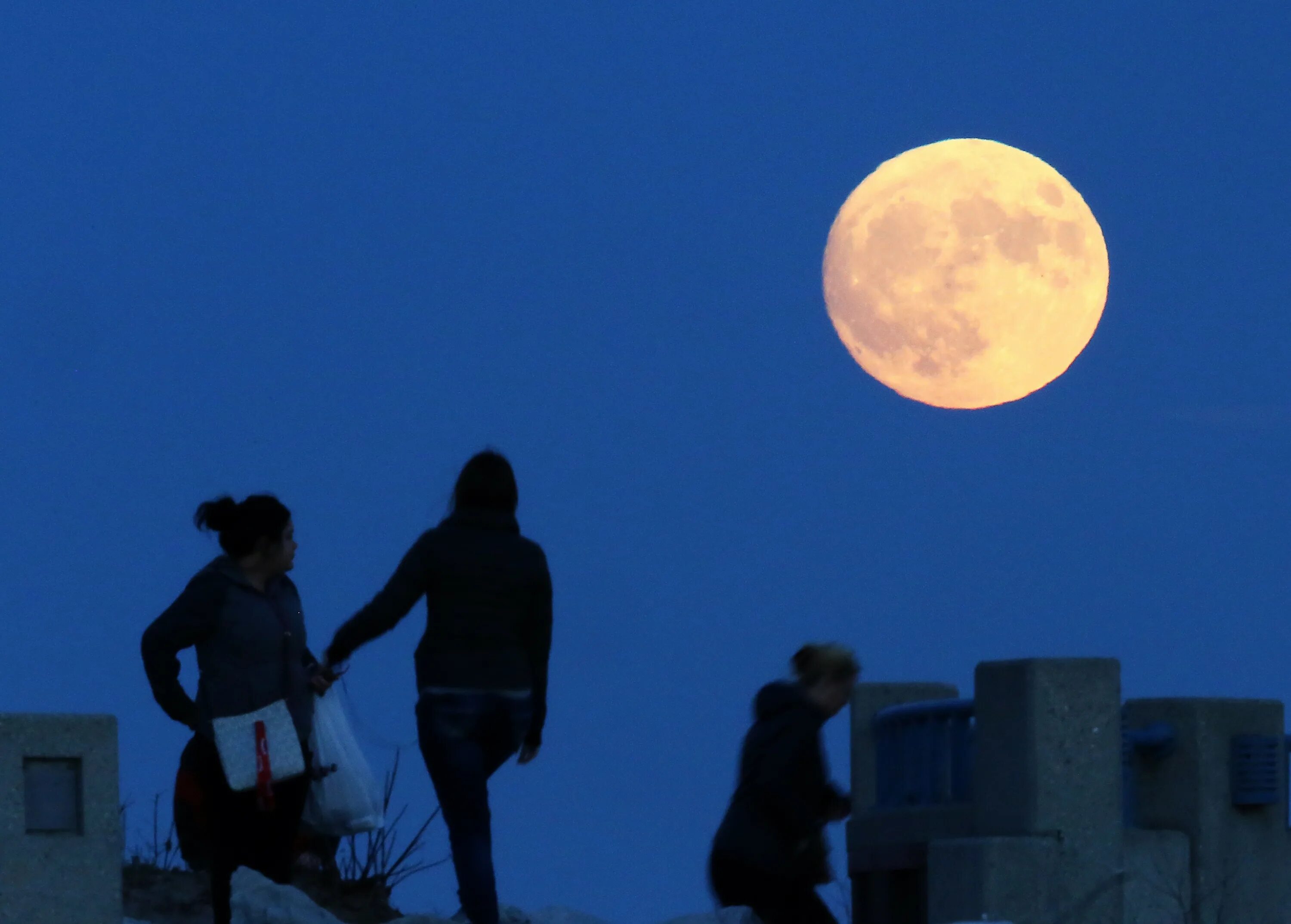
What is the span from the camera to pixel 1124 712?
12141 millimetres

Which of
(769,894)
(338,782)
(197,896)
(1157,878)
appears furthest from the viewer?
(197,896)

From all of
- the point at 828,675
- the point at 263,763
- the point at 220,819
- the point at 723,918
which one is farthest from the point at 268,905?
the point at 828,675

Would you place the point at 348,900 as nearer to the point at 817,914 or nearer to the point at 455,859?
the point at 455,859

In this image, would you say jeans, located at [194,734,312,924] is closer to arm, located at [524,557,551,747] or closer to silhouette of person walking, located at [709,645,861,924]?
arm, located at [524,557,551,747]

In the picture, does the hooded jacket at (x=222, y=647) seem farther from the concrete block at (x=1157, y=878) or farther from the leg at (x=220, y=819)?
the concrete block at (x=1157, y=878)

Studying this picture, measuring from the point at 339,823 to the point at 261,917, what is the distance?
550mm

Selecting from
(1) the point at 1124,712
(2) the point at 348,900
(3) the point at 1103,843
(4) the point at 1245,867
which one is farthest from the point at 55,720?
(4) the point at 1245,867

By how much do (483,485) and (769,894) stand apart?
213 centimetres

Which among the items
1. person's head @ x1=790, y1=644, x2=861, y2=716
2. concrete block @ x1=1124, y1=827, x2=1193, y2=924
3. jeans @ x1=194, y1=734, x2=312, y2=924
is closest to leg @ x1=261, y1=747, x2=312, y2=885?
jeans @ x1=194, y1=734, x2=312, y2=924

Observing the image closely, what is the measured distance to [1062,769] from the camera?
34.8 ft

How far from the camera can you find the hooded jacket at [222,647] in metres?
8.76

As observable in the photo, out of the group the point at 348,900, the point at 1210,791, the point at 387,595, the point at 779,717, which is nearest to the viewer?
the point at 779,717

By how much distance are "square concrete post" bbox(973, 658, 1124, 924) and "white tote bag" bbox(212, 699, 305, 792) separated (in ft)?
11.7

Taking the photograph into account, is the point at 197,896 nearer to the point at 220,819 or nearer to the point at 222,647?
the point at 220,819
